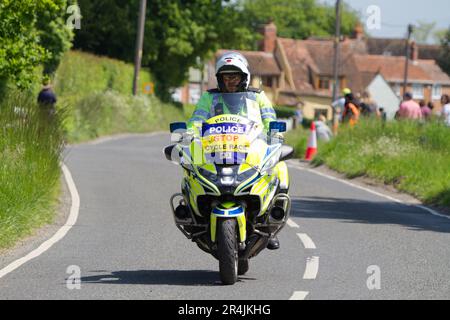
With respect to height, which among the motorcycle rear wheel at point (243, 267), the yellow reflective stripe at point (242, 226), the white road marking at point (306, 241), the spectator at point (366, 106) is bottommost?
the white road marking at point (306, 241)

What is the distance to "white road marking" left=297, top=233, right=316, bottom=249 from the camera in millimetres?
13758

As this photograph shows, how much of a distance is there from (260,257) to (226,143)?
2.56m

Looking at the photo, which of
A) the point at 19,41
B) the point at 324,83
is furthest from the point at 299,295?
the point at 324,83

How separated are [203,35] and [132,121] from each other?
41.3 feet

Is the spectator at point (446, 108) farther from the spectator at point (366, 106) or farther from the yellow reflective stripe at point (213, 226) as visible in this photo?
the yellow reflective stripe at point (213, 226)

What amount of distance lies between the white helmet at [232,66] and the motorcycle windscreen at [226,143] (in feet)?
1.99

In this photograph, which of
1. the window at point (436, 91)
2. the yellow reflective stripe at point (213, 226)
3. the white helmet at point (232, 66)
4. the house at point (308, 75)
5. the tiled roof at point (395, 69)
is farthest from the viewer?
the window at point (436, 91)

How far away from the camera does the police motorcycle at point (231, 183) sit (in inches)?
408

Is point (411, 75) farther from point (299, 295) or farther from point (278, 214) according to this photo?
point (299, 295)

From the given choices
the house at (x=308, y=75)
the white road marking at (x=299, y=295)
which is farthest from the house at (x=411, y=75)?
the white road marking at (x=299, y=295)

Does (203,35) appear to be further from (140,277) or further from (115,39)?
(140,277)

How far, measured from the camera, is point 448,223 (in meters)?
17.3

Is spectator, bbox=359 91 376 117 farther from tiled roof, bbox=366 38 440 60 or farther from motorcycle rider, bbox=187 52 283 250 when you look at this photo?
tiled roof, bbox=366 38 440 60

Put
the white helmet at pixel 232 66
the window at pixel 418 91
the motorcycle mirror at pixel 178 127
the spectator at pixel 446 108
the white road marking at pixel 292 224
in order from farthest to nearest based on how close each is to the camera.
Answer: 1. the window at pixel 418 91
2. the spectator at pixel 446 108
3. the white road marking at pixel 292 224
4. the white helmet at pixel 232 66
5. the motorcycle mirror at pixel 178 127
